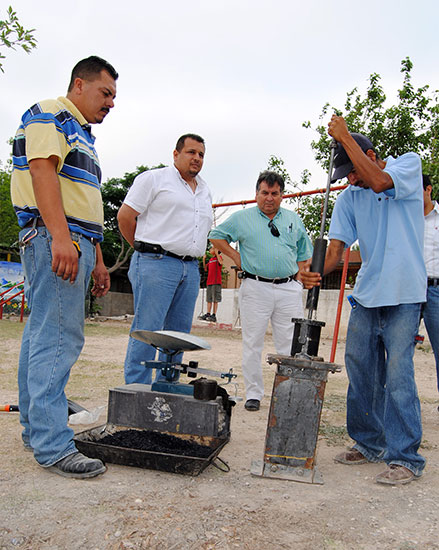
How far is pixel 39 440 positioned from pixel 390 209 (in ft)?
7.49

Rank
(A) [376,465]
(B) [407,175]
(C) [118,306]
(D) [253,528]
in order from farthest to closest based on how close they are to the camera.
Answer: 1. (C) [118,306]
2. (A) [376,465]
3. (B) [407,175]
4. (D) [253,528]

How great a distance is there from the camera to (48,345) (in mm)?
Answer: 2537

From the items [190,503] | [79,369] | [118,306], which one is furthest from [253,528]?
[118,306]

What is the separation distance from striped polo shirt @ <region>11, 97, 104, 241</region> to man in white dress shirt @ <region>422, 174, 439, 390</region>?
2.60 meters

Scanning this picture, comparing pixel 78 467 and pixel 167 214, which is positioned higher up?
pixel 167 214

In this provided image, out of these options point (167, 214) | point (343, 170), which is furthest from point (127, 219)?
point (343, 170)

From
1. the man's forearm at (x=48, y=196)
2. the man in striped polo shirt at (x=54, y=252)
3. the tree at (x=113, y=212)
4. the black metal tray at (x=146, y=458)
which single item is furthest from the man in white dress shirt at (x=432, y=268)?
the tree at (x=113, y=212)

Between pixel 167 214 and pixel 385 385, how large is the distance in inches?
76.6

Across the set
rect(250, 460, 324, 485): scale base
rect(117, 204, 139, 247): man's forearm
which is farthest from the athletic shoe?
rect(117, 204, 139, 247): man's forearm

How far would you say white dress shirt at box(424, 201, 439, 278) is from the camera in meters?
4.18

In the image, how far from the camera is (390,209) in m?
2.88

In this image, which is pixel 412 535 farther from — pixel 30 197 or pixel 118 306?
pixel 118 306

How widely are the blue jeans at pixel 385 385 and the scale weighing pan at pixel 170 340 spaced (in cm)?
92

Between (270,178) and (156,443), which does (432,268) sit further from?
(156,443)
